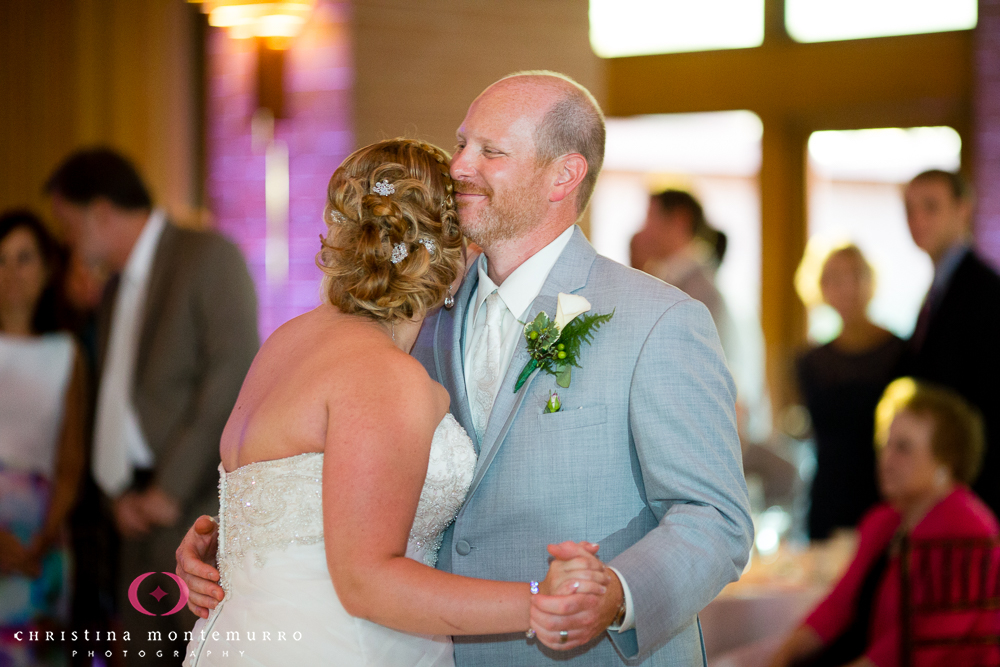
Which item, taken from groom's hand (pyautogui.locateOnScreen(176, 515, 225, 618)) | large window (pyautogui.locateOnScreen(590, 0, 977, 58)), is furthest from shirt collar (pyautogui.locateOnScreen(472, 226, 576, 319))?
large window (pyautogui.locateOnScreen(590, 0, 977, 58))

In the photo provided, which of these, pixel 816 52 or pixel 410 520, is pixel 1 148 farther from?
pixel 816 52

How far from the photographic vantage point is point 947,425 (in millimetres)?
3670

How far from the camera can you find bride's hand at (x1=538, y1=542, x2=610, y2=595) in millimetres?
1772

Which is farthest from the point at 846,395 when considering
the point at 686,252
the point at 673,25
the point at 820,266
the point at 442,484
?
the point at 673,25

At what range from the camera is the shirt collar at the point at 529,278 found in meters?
2.28

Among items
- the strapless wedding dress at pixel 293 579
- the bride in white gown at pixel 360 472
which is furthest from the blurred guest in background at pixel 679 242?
the strapless wedding dress at pixel 293 579

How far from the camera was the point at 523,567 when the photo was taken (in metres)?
2.07

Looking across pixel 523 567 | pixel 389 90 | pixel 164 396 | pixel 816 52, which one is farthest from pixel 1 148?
pixel 816 52

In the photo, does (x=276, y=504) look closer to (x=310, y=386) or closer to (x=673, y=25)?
(x=310, y=386)

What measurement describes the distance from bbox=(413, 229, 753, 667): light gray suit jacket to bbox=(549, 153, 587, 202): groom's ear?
25cm

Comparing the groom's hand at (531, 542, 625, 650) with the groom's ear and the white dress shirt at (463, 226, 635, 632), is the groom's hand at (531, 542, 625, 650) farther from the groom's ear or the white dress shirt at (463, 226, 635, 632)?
the groom's ear

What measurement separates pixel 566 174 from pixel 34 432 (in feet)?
8.73

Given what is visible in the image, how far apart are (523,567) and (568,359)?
42 cm

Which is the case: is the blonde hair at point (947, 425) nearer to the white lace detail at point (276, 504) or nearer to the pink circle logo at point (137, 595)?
the white lace detail at point (276, 504)
